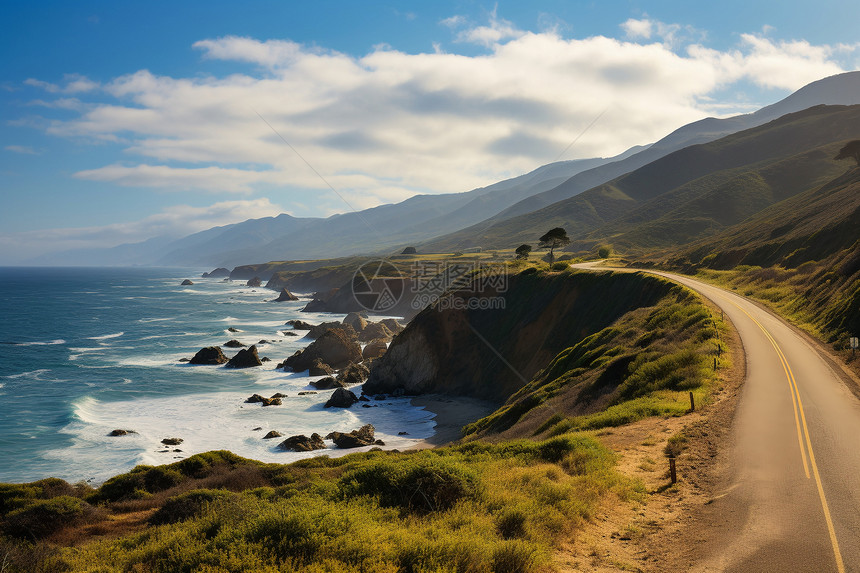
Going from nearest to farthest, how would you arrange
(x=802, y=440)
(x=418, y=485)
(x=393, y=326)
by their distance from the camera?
(x=418, y=485)
(x=802, y=440)
(x=393, y=326)

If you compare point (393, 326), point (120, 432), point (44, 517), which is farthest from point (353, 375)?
point (44, 517)

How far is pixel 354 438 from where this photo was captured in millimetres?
38000

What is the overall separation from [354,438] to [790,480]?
3154 cm

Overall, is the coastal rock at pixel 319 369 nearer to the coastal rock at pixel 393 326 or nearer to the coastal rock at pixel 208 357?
the coastal rock at pixel 208 357

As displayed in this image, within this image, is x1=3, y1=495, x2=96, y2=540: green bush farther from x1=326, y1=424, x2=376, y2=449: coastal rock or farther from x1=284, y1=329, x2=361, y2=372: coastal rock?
x1=284, y1=329, x2=361, y2=372: coastal rock

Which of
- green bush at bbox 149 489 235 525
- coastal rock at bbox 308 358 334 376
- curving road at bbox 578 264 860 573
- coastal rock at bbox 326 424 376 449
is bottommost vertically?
coastal rock at bbox 326 424 376 449

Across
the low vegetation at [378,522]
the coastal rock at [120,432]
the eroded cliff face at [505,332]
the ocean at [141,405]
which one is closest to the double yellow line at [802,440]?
the low vegetation at [378,522]

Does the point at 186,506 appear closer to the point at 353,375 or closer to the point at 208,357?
the point at 353,375

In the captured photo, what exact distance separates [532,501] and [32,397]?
61419mm

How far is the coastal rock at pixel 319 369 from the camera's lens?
196ft

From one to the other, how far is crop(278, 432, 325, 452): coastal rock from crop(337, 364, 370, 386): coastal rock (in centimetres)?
1840

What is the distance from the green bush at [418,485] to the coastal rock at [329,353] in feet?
172

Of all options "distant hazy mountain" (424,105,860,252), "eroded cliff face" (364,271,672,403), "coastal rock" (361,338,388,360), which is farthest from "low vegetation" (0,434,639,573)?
"distant hazy mountain" (424,105,860,252)

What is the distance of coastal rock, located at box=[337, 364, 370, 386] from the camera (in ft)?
191
